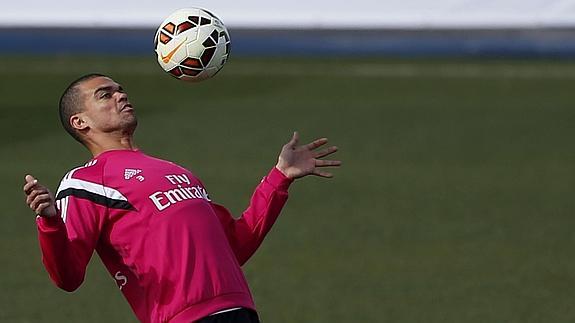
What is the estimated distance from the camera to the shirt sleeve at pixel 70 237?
504cm

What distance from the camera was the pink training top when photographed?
5.18 meters

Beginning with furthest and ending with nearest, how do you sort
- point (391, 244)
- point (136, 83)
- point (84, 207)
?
1. point (136, 83)
2. point (391, 244)
3. point (84, 207)

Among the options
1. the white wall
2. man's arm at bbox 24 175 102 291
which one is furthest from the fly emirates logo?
the white wall

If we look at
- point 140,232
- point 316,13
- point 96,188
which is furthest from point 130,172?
point 316,13

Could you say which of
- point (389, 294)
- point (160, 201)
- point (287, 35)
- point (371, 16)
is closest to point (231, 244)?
point (160, 201)

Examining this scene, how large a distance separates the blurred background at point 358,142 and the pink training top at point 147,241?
3140 mm

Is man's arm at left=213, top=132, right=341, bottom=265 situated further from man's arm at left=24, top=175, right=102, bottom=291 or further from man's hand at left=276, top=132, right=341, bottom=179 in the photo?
man's arm at left=24, top=175, right=102, bottom=291

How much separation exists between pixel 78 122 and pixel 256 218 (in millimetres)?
864

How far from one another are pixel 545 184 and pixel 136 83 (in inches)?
420

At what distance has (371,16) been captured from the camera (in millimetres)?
19438

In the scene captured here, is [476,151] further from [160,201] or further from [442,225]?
[160,201]

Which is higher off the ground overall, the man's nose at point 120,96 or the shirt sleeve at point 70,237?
the man's nose at point 120,96

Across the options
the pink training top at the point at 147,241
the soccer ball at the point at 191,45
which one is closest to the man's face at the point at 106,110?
the pink training top at the point at 147,241

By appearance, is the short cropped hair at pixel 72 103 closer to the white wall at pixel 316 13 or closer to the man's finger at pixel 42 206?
the man's finger at pixel 42 206
